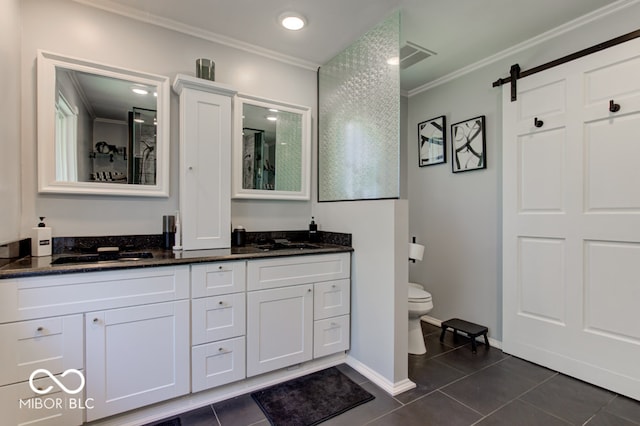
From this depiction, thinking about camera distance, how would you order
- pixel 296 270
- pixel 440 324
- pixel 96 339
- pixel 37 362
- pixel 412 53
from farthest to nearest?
pixel 440 324 < pixel 412 53 < pixel 296 270 < pixel 96 339 < pixel 37 362

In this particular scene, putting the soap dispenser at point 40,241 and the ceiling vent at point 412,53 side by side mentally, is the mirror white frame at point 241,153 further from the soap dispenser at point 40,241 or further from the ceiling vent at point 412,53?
the soap dispenser at point 40,241

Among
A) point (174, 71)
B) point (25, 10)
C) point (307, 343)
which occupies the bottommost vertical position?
point (307, 343)

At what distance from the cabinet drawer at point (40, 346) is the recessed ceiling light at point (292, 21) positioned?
2194 mm

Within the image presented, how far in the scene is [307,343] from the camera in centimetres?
214

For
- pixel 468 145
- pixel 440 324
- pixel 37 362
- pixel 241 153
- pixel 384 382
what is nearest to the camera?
pixel 37 362

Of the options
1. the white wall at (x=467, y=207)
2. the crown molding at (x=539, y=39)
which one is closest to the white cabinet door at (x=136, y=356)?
the white wall at (x=467, y=207)

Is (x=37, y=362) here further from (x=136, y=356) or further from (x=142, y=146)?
(x=142, y=146)

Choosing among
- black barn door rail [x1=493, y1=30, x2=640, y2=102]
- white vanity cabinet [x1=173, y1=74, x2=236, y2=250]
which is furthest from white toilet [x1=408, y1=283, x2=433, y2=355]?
black barn door rail [x1=493, y1=30, x2=640, y2=102]

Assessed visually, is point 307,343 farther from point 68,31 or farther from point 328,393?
point 68,31

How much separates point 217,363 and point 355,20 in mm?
2478

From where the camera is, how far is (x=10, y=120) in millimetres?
1628

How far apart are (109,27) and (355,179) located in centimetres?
198

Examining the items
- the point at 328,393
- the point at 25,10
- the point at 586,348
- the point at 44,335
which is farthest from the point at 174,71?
the point at 586,348

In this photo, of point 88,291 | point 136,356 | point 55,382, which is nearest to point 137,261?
point 88,291
